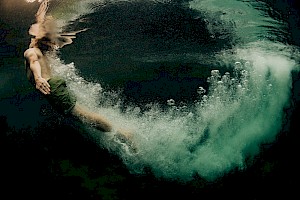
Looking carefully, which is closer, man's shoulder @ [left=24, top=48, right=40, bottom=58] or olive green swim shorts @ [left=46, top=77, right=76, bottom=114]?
olive green swim shorts @ [left=46, top=77, right=76, bottom=114]

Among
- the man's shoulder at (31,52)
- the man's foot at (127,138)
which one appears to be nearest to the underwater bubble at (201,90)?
the man's foot at (127,138)

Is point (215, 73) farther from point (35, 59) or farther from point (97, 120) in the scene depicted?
point (35, 59)

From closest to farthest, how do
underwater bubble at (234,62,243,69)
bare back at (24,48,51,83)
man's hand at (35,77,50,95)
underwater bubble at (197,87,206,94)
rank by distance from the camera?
1. man's hand at (35,77,50,95)
2. bare back at (24,48,51,83)
3. underwater bubble at (197,87,206,94)
4. underwater bubble at (234,62,243,69)

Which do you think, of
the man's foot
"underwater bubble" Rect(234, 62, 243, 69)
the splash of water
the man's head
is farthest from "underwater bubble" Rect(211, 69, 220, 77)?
the man's head

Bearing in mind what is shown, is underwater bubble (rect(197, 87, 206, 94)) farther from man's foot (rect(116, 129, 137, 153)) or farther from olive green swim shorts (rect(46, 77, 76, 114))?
olive green swim shorts (rect(46, 77, 76, 114))

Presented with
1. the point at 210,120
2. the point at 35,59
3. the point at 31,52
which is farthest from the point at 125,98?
the point at 31,52

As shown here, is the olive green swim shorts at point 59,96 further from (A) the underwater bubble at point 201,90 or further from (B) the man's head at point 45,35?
(A) the underwater bubble at point 201,90
